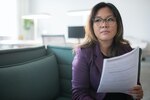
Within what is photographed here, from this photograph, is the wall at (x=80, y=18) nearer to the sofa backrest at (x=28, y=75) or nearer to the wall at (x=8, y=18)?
the wall at (x=8, y=18)

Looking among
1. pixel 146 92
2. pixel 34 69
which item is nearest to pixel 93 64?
pixel 34 69

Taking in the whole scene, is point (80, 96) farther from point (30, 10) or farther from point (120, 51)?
point (30, 10)

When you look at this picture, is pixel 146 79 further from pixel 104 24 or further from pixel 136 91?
pixel 104 24

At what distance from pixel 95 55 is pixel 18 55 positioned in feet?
1.61

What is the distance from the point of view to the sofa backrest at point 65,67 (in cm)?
149

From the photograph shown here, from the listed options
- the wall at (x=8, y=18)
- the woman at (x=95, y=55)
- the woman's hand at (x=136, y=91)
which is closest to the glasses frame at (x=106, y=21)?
the woman at (x=95, y=55)

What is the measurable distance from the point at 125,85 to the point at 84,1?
12.9 ft

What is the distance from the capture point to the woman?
1053 mm

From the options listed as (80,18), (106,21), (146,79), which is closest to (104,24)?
(106,21)

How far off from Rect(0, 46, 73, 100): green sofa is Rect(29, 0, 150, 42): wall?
305cm

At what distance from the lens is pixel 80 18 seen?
4770mm

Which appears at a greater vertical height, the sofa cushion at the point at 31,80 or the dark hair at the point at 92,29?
the dark hair at the point at 92,29

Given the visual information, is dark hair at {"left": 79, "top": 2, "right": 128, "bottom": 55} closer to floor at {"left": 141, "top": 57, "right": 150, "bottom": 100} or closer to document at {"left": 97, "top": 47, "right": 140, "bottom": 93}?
document at {"left": 97, "top": 47, "right": 140, "bottom": 93}

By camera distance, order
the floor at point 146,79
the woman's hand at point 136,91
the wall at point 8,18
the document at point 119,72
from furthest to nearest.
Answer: the wall at point 8,18, the floor at point 146,79, the woman's hand at point 136,91, the document at point 119,72
